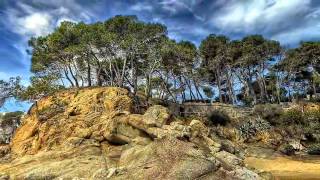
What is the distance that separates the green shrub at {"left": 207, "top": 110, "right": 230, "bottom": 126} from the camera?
218 feet

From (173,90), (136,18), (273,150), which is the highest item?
(136,18)

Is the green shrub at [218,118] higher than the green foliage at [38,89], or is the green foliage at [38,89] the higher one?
the green foliage at [38,89]

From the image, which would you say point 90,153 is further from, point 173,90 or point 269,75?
point 269,75

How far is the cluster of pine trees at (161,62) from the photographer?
217 ft

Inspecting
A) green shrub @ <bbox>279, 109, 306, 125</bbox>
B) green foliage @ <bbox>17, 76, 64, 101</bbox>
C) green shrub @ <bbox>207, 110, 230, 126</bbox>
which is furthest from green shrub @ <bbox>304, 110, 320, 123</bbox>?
green foliage @ <bbox>17, 76, 64, 101</bbox>

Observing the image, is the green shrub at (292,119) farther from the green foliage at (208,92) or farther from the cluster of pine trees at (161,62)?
the green foliage at (208,92)

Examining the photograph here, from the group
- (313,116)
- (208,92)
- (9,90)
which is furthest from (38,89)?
(208,92)

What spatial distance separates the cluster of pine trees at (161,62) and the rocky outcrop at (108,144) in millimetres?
7514

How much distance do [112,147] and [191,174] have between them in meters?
18.7

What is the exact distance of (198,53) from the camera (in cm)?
8438

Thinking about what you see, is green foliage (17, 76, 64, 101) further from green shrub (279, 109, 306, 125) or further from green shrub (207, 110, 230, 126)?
green shrub (279, 109, 306, 125)

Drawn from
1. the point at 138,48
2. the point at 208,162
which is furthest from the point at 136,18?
the point at 208,162

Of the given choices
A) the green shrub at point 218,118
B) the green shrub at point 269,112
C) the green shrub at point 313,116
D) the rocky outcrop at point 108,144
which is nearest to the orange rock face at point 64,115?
the rocky outcrop at point 108,144

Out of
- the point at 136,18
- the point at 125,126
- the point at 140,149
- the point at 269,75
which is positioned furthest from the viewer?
the point at 269,75
